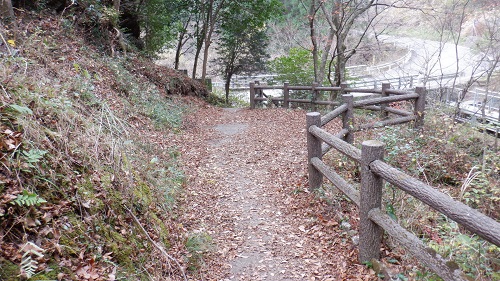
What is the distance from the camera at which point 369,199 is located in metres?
3.31

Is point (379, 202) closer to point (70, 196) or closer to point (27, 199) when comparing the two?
point (70, 196)

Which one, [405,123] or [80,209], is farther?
[405,123]

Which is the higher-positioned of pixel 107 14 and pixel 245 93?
pixel 107 14

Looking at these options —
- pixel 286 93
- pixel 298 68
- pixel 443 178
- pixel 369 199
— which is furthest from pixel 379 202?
pixel 298 68

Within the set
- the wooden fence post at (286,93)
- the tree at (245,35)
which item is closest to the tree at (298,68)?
the tree at (245,35)

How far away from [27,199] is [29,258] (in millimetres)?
476

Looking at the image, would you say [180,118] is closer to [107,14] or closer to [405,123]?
[107,14]

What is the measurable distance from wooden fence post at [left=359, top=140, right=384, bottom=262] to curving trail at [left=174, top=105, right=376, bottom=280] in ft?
0.71

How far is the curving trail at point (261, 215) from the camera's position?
366 cm

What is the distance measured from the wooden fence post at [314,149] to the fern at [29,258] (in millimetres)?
3641

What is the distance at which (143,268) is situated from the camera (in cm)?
300

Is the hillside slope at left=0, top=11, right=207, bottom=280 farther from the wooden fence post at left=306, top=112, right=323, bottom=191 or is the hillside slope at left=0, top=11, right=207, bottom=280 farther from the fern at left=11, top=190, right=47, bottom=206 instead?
the wooden fence post at left=306, top=112, right=323, bottom=191

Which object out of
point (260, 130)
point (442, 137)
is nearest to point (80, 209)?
point (442, 137)

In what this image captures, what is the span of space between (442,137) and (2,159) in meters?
6.90
